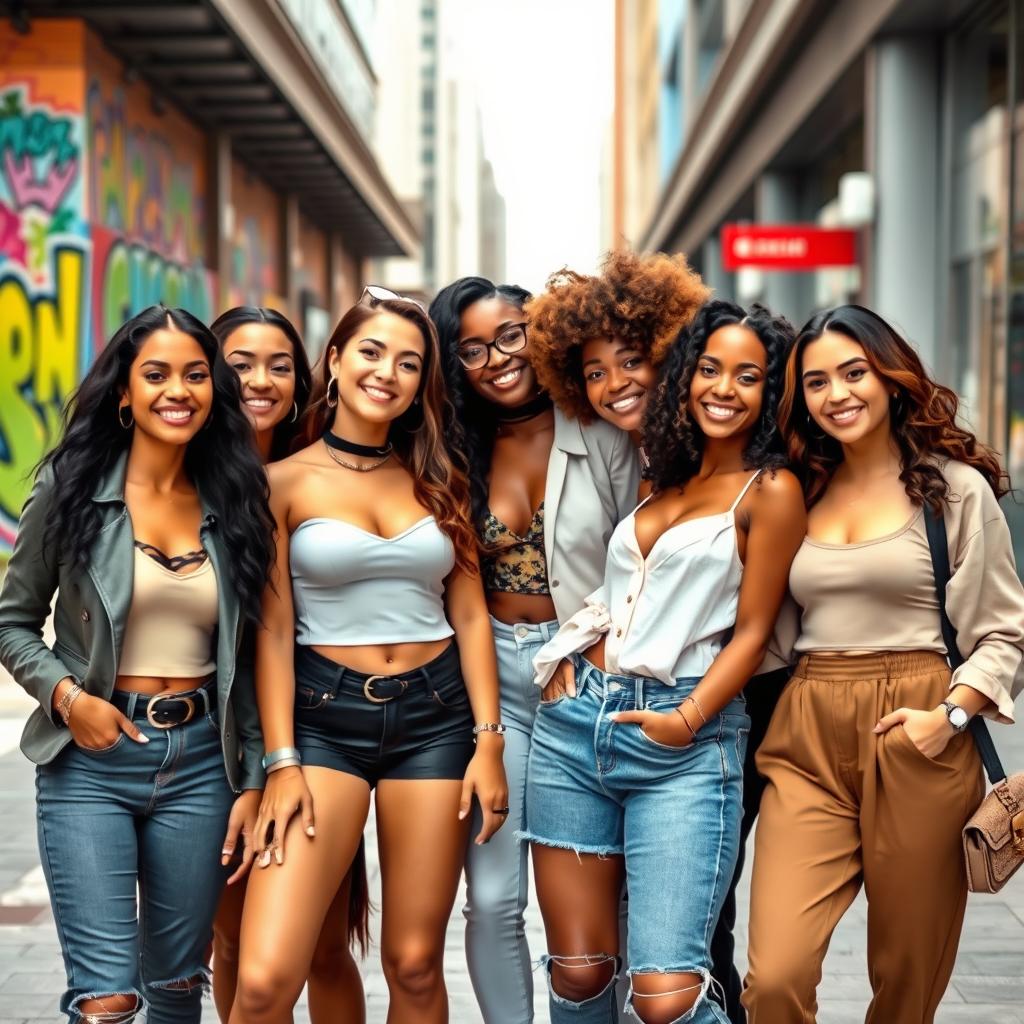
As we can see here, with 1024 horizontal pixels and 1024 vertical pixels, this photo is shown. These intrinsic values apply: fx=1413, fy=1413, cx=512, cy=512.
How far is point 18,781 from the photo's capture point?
24.4 feet

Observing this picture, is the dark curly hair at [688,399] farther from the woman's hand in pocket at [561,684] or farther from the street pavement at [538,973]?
the street pavement at [538,973]

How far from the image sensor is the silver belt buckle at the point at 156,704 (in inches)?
131

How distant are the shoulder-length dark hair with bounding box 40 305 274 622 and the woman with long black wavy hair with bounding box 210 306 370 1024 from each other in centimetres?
17

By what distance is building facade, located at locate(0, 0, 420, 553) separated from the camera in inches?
540

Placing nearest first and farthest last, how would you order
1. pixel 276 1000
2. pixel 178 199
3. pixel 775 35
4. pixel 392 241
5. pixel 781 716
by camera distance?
1. pixel 276 1000
2. pixel 781 716
3. pixel 775 35
4. pixel 178 199
5. pixel 392 241

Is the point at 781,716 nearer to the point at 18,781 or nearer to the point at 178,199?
the point at 18,781

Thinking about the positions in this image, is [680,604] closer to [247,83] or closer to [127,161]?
[127,161]

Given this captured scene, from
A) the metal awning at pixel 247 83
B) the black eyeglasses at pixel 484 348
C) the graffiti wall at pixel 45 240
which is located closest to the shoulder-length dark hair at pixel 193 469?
the black eyeglasses at pixel 484 348

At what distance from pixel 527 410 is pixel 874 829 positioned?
5.16 feet

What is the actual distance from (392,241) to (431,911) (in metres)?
33.0

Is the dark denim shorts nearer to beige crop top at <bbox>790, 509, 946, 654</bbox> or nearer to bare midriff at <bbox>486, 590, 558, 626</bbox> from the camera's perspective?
bare midriff at <bbox>486, 590, 558, 626</bbox>

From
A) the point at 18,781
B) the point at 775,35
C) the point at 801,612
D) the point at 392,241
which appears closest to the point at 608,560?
the point at 801,612

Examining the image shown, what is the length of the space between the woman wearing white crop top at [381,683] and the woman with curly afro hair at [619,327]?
41cm

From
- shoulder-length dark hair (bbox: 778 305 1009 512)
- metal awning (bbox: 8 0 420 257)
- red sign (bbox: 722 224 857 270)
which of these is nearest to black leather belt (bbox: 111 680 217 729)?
shoulder-length dark hair (bbox: 778 305 1009 512)
